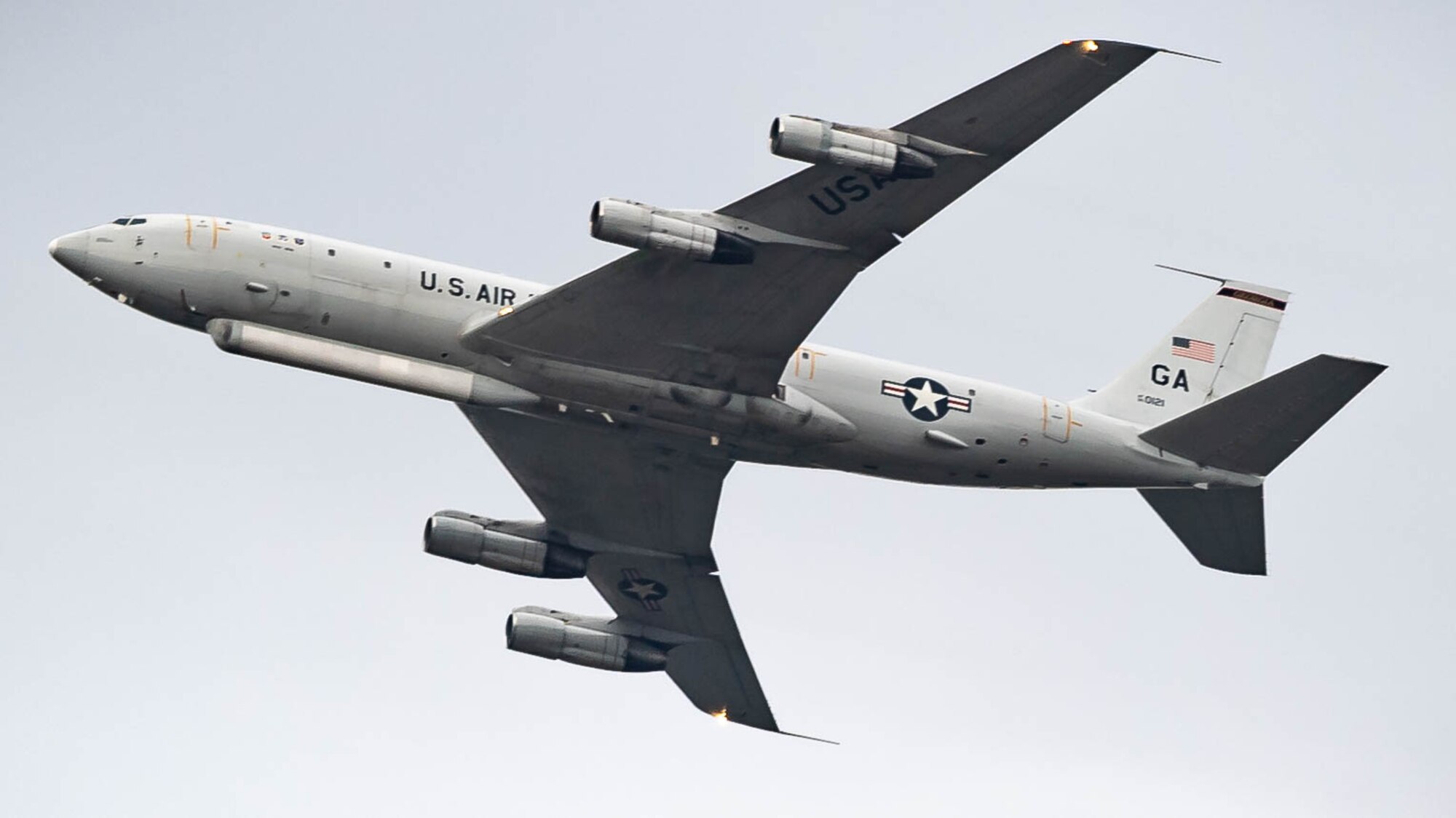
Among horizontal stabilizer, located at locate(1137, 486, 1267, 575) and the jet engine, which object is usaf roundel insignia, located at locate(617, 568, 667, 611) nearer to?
horizontal stabilizer, located at locate(1137, 486, 1267, 575)

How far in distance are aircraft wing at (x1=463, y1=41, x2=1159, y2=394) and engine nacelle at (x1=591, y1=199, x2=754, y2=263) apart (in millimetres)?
428

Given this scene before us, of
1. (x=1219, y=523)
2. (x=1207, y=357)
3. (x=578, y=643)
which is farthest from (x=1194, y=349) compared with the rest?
(x=578, y=643)

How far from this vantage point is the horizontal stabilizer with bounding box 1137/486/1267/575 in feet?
→ 160

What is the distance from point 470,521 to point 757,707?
974 cm

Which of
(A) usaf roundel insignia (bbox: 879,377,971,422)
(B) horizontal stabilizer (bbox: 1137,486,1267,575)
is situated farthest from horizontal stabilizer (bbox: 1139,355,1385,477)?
(A) usaf roundel insignia (bbox: 879,377,971,422)

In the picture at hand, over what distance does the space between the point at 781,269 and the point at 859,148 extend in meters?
3.72

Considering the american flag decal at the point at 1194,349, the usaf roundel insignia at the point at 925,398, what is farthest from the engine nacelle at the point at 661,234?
the american flag decal at the point at 1194,349

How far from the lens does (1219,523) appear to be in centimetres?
4916

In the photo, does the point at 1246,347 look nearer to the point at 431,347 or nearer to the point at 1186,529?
the point at 1186,529

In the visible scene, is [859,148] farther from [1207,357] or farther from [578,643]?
[578,643]

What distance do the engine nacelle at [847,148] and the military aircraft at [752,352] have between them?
0.05m

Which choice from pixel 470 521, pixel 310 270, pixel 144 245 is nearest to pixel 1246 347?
pixel 470 521

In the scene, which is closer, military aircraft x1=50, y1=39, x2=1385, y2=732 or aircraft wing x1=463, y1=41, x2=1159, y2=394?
aircraft wing x1=463, y1=41, x2=1159, y2=394

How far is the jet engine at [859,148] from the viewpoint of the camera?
41219mm
